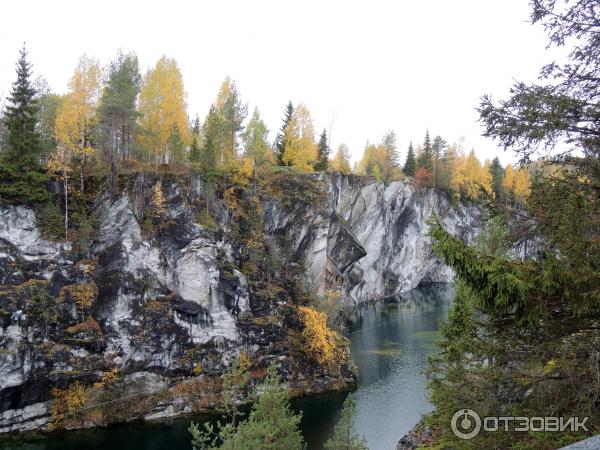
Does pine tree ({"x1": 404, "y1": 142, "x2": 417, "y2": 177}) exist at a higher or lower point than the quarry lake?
higher

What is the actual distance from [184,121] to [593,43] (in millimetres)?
37434

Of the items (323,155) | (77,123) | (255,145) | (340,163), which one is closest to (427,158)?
(340,163)

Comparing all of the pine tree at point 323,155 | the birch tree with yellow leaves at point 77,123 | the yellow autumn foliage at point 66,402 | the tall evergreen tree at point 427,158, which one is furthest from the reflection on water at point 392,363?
the birch tree with yellow leaves at point 77,123

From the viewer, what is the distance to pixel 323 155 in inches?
2215

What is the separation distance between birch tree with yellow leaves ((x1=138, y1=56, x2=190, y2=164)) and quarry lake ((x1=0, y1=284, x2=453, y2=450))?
2182 cm

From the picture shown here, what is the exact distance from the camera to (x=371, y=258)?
66.3 metres

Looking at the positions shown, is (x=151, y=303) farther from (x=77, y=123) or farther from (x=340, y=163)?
(x=340, y=163)

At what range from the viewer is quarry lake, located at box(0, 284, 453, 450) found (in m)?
23.8

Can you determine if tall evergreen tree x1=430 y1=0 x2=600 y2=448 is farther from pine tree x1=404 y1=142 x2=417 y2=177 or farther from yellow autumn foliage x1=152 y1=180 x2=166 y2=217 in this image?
pine tree x1=404 y1=142 x2=417 y2=177

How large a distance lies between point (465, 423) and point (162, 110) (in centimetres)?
3694

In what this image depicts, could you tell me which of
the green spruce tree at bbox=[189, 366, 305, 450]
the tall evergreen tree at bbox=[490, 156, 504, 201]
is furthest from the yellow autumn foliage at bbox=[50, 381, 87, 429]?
the tall evergreen tree at bbox=[490, 156, 504, 201]

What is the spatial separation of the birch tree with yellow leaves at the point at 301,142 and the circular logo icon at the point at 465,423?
1617 inches

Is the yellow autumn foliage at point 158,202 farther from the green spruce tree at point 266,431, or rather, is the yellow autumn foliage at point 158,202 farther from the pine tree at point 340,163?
the pine tree at point 340,163

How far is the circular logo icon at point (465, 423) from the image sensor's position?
853 cm
